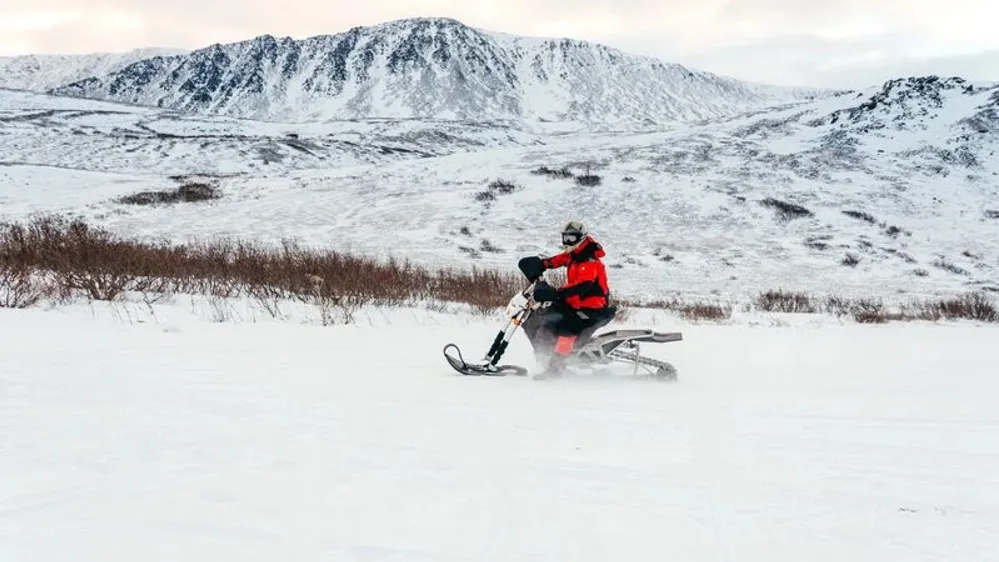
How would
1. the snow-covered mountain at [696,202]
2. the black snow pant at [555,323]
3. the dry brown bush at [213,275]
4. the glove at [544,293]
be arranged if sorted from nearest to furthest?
the glove at [544,293], the black snow pant at [555,323], the dry brown bush at [213,275], the snow-covered mountain at [696,202]

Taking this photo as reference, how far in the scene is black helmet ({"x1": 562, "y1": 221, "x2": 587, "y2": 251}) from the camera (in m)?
6.08

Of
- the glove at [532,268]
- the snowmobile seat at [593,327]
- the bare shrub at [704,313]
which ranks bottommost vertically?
the bare shrub at [704,313]

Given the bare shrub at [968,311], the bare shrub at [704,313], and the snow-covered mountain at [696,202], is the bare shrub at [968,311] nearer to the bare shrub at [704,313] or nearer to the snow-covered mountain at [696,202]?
the snow-covered mountain at [696,202]

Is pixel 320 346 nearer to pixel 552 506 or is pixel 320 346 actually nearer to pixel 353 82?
pixel 552 506

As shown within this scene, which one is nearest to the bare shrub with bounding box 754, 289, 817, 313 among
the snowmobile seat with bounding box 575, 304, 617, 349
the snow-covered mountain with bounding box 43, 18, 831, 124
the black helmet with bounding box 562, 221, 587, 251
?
the snowmobile seat with bounding box 575, 304, 617, 349

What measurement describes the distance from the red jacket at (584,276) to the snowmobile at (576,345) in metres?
0.21

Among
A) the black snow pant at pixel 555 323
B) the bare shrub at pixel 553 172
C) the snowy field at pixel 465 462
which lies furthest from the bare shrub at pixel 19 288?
the bare shrub at pixel 553 172

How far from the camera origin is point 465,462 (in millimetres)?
3260

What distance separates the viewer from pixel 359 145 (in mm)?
67375

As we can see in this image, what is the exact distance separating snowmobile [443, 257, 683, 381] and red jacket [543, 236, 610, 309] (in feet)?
0.68

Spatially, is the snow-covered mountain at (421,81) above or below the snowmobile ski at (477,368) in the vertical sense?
above

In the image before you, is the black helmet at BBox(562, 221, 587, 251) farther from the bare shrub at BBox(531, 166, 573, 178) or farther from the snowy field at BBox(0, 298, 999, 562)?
the bare shrub at BBox(531, 166, 573, 178)

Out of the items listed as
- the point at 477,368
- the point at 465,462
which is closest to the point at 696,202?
the point at 477,368

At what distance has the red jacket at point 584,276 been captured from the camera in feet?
20.2
